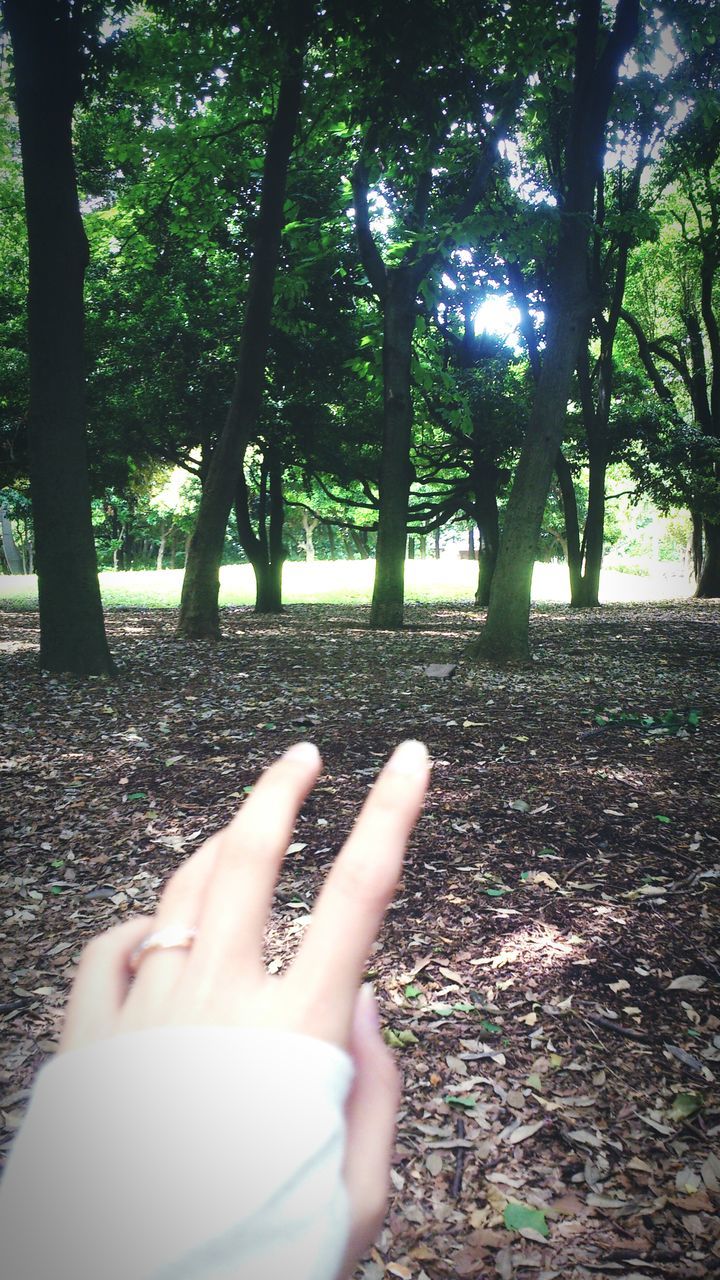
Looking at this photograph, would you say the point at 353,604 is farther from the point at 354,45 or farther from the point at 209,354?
the point at 354,45

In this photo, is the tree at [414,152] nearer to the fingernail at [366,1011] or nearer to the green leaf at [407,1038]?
the green leaf at [407,1038]

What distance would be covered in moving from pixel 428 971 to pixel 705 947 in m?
1.45

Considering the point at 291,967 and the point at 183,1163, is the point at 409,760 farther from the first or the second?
the point at 183,1163

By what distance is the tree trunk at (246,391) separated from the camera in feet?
38.8

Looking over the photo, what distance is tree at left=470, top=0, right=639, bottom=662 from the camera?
987 cm

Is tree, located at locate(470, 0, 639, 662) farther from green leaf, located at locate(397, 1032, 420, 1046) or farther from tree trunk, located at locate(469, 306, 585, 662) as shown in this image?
green leaf, located at locate(397, 1032, 420, 1046)

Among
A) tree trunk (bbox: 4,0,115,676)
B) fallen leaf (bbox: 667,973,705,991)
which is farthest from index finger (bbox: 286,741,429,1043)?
tree trunk (bbox: 4,0,115,676)

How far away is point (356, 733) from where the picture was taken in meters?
7.23

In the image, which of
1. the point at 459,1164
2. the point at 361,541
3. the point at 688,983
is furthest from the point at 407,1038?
the point at 361,541

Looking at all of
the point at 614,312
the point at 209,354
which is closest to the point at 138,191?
the point at 209,354

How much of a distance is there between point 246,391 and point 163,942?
42.9 feet

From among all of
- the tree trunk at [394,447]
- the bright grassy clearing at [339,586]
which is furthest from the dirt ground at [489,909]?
the bright grassy clearing at [339,586]

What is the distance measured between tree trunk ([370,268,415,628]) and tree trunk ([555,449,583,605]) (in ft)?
30.6

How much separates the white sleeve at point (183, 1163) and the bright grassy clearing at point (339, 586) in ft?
82.1
